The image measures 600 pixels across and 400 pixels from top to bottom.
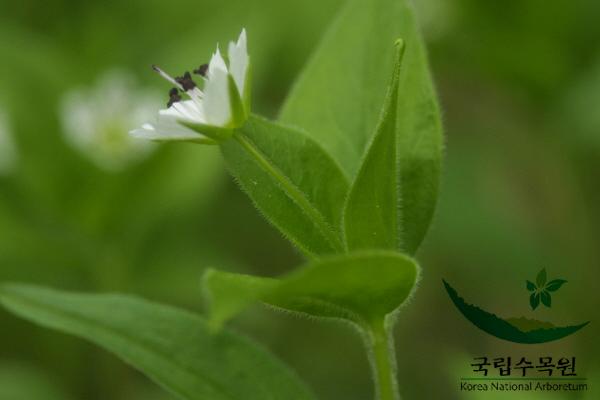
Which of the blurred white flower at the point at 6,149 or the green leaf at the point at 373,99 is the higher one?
the blurred white flower at the point at 6,149

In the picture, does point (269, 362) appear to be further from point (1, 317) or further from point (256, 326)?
point (1, 317)

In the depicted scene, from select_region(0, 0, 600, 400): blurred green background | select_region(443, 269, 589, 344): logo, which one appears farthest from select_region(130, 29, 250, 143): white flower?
select_region(0, 0, 600, 400): blurred green background

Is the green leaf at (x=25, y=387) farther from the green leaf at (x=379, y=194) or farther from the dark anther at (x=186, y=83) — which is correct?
the green leaf at (x=379, y=194)

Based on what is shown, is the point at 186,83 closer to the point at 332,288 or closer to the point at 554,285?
the point at 332,288

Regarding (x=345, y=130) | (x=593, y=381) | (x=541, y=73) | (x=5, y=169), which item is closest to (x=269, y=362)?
(x=345, y=130)

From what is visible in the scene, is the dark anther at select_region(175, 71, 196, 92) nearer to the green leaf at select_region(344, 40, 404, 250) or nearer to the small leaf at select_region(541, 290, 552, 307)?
the green leaf at select_region(344, 40, 404, 250)

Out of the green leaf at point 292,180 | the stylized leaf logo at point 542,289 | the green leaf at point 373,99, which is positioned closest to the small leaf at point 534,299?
the stylized leaf logo at point 542,289
